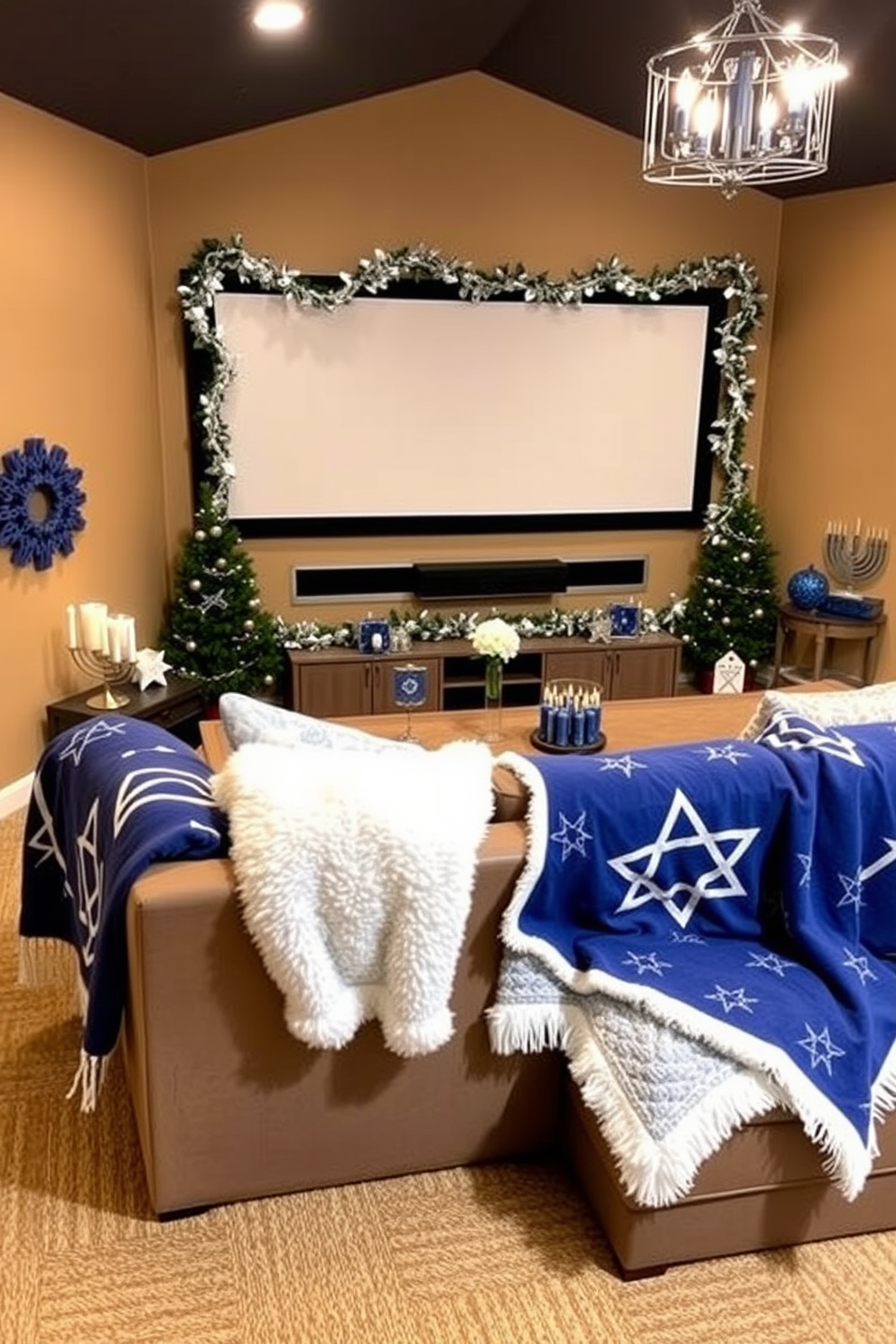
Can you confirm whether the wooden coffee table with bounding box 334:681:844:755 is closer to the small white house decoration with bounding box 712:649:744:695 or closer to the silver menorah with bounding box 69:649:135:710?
the small white house decoration with bounding box 712:649:744:695

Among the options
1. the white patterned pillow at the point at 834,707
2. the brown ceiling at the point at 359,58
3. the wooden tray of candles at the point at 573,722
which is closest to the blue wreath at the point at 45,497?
the brown ceiling at the point at 359,58

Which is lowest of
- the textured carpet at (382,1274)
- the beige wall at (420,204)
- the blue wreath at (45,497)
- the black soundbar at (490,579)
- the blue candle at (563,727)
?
the textured carpet at (382,1274)

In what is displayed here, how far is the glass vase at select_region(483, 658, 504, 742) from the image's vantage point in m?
3.76

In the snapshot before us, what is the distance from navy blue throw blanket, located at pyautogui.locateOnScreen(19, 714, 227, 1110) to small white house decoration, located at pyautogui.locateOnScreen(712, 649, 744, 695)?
295 cm

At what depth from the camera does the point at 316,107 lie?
5.08 metres

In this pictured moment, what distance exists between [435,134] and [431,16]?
0.90 m

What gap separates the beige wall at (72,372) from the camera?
4023 millimetres

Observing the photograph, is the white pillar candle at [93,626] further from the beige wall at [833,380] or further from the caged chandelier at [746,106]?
the beige wall at [833,380]

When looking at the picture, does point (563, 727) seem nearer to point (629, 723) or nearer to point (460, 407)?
point (629, 723)

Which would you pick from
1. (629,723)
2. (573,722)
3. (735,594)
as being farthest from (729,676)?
(573,722)

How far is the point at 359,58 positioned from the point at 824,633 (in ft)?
11.3

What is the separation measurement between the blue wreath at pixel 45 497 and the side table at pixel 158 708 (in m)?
0.57

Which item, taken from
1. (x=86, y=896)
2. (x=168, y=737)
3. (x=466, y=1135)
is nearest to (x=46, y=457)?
(x=168, y=737)

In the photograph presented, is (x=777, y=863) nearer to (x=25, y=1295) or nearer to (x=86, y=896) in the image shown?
(x=86, y=896)
